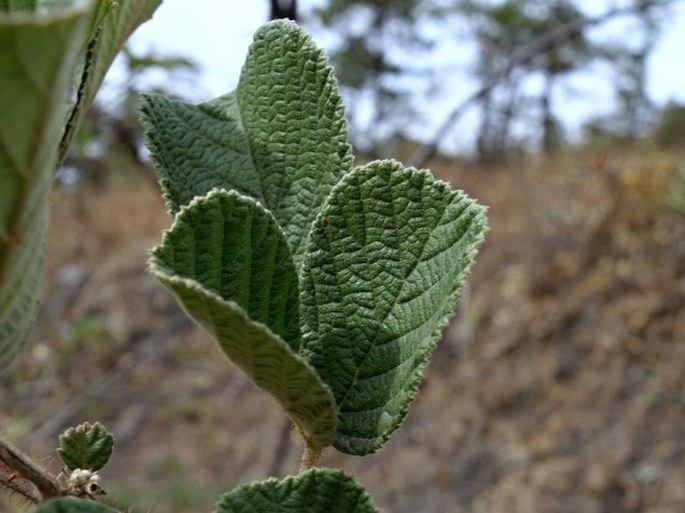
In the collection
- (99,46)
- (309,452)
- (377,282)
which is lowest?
(309,452)

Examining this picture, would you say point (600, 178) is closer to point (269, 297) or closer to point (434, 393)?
point (434, 393)

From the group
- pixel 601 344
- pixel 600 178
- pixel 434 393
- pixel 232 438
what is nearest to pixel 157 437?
pixel 232 438

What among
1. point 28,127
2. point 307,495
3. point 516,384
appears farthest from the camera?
point 516,384

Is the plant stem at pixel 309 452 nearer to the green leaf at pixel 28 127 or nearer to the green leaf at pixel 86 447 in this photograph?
the green leaf at pixel 86 447

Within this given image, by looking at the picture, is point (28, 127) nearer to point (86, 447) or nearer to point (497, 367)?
point (86, 447)

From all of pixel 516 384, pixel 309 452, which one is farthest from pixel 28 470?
pixel 516 384

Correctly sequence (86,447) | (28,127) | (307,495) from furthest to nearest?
(86,447), (307,495), (28,127)

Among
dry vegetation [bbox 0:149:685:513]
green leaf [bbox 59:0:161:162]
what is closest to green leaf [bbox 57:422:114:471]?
green leaf [bbox 59:0:161:162]
